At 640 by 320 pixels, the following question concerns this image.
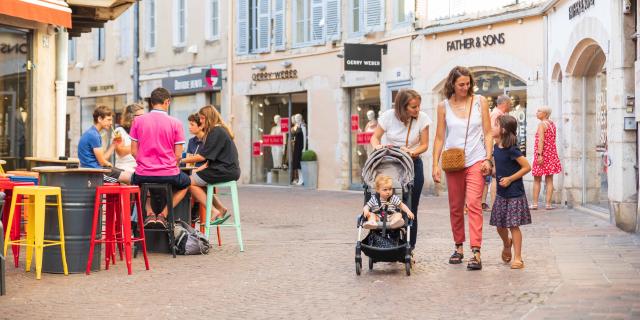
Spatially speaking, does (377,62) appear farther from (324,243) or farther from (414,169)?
(414,169)

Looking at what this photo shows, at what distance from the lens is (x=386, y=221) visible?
9359 millimetres

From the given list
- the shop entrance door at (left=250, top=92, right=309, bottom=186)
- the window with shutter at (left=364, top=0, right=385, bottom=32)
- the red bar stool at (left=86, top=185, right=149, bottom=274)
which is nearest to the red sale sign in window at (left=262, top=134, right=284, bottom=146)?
the shop entrance door at (left=250, top=92, right=309, bottom=186)

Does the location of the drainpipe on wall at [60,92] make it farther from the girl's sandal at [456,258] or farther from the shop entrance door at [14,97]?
the girl's sandal at [456,258]

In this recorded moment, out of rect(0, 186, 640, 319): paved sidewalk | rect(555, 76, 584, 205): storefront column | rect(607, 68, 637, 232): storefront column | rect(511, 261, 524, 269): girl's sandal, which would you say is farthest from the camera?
rect(555, 76, 584, 205): storefront column

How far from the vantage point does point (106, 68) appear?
37406mm

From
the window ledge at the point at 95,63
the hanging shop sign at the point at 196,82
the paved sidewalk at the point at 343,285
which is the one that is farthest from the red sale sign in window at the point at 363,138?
the window ledge at the point at 95,63

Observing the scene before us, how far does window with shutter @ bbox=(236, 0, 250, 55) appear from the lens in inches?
1208

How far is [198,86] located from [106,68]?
6.67m

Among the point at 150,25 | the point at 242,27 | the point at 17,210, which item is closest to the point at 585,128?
the point at 17,210

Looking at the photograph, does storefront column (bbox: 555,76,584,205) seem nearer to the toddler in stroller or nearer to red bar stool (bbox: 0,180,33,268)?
the toddler in stroller

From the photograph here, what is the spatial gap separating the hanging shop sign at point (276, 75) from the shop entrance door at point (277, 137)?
51 cm

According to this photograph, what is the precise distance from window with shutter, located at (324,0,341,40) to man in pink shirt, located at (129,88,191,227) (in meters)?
16.5

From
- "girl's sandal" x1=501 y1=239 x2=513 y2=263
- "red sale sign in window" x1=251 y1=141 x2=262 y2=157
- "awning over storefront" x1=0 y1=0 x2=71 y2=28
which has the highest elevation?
"awning over storefront" x1=0 y1=0 x2=71 y2=28

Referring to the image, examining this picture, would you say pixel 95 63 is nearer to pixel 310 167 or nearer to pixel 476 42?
pixel 310 167
